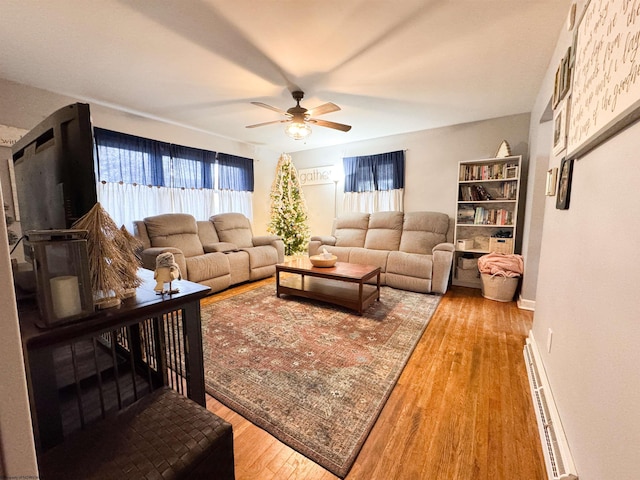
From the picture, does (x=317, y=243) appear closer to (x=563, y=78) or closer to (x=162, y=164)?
(x=162, y=164)

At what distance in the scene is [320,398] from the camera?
1.53 meters

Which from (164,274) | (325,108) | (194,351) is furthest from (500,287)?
(164,274)

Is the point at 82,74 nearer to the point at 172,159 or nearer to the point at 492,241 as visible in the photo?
the point at 172,159

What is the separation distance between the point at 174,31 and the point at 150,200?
8.20ft

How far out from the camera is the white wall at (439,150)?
359 centimetres

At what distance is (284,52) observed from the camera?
2.12 meters

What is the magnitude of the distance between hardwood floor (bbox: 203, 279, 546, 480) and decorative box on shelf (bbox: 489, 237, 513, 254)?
5.50 feet

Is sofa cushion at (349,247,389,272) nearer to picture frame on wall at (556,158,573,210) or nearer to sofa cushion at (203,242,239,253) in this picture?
sofa cushion at (203,242,239,253)

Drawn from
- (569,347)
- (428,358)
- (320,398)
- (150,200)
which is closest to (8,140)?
(150,200)

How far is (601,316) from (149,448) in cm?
150

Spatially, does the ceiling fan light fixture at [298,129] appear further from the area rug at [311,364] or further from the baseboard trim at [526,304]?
the baseboard trim at [526,304]

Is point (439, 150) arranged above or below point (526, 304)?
above

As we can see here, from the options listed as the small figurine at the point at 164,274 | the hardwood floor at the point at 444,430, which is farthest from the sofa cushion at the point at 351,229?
the small figurine at the point at 164,274

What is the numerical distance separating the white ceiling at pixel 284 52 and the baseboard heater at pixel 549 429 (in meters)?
2.26
